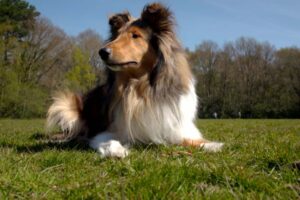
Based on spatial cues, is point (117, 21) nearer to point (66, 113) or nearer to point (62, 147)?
point (62, 147)

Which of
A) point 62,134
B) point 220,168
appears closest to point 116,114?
point 62,134

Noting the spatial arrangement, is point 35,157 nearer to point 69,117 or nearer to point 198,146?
point 198,146

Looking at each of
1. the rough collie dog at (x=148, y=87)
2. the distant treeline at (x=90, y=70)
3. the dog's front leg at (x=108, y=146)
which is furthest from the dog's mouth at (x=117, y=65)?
the distant treeline at (x=90, y=70)

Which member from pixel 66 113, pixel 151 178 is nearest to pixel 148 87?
pixel 66 113

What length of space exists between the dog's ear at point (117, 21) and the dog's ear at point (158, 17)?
0.33 meters

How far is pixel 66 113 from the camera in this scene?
8.85m

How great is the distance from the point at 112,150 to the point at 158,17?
8.30 feet

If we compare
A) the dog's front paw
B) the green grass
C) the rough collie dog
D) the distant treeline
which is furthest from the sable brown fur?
the distant treeline

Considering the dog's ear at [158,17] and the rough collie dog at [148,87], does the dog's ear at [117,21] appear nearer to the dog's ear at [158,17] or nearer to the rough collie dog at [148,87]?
the rough collie dog at [148,87]

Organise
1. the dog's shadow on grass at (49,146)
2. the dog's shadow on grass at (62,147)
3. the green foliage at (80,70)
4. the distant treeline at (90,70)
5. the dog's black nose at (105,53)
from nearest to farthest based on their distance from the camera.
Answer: the dog's black nose at (105,53), the dog's shadow on grass at (62,147), the dog's shadow on grass at (49,146), the distant treeline at (90,70), the green foliage at (80,70)

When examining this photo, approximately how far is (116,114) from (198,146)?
1.54m

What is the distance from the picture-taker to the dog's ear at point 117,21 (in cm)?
731

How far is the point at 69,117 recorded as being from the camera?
879 centimetres

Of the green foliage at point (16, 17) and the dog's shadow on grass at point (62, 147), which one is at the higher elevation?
the green foliage at point (16, 17)
